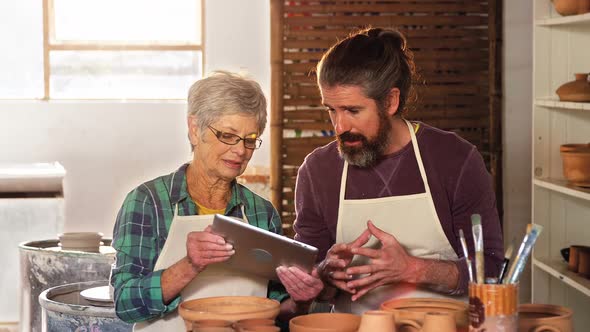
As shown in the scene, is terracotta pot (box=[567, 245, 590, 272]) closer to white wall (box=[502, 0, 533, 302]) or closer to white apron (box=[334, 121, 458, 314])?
white wall (box=[502, 0, 533, 302])

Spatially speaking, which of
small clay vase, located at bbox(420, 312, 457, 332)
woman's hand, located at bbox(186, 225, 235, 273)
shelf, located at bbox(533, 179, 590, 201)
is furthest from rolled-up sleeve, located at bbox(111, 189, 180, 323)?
shelf, located at bbox(533, 179, 590, 201)

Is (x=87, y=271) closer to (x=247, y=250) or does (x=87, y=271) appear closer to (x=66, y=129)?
(x=247, y=250)

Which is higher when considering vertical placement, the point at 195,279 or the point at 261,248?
the point at 261,248

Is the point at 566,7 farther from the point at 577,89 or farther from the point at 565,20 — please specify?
the point at 577,89

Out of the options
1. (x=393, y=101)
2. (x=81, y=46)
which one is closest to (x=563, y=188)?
(x=393, y=101)

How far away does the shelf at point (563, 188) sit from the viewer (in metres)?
4.45

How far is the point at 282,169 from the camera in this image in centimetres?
597

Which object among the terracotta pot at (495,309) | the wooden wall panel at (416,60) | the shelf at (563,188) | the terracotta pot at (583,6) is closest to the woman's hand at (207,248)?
the terracotta pot at (495,309)

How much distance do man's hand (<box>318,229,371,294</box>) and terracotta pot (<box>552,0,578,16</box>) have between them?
2.54 metres

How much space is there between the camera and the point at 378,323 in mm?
1913

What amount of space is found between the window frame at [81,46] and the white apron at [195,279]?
3.79 meters

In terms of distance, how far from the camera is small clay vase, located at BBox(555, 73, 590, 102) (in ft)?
14.8

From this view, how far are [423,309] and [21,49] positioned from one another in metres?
4.80

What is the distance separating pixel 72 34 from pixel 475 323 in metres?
4.97
